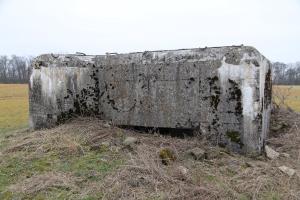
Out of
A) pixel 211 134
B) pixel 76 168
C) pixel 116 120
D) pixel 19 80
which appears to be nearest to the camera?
pixel 76 168

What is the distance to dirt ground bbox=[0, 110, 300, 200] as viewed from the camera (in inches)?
175

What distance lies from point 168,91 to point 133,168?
82.4 inches

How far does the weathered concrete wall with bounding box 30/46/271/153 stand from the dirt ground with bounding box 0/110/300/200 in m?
0.37

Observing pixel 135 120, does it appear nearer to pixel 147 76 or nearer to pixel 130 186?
pixel 147 76

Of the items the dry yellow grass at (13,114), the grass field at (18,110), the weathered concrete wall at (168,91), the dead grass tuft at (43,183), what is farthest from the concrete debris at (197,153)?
the dry yellow grass at (13,114)

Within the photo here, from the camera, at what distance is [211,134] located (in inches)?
248

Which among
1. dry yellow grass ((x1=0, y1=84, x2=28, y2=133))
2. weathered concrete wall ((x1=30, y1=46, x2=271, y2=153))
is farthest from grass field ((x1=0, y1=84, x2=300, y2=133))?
weathered concrete wall ((x1=30, y1=46, x2=271, y2=153))

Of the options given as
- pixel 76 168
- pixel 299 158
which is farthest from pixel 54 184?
pixel 299 158

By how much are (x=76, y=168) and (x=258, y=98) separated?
114 inches

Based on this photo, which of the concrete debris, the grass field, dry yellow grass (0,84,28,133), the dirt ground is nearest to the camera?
the dirt ground

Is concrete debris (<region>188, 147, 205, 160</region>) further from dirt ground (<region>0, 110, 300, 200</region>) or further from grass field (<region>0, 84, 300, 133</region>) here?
grass field (<region>0, 84, 300, 133</region>)

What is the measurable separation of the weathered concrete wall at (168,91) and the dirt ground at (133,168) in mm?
372

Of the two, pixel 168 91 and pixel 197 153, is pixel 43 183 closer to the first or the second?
pixel 197 153

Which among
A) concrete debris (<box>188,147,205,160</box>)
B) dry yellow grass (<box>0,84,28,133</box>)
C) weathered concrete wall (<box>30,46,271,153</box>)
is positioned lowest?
dry yellow grass (<box>0,84,28,133</box>)
